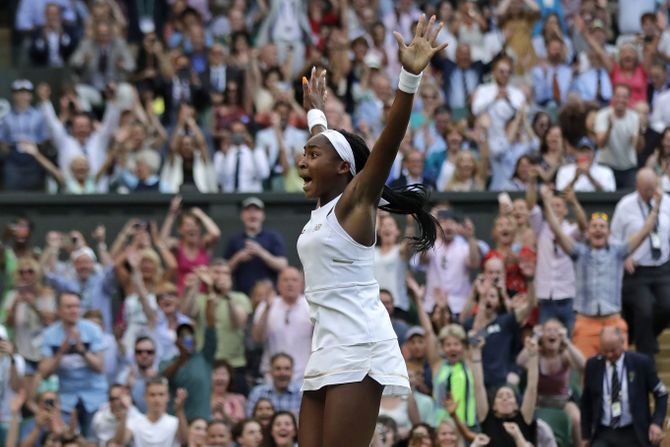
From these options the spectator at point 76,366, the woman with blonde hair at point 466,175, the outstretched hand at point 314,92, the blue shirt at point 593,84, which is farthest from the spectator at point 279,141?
the outstretched hand at point 314,92

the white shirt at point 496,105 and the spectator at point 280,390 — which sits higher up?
the white shirt at point 496,105

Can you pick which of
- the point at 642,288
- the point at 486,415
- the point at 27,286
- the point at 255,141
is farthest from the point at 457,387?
the point at 255,141

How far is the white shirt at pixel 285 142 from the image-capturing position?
16.5 metres

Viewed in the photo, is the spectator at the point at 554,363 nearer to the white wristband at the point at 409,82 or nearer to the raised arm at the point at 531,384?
the raised arm at the point at 531,384

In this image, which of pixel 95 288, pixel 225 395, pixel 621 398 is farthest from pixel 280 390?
pixel 621 398

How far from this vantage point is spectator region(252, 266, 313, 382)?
13.5 meters

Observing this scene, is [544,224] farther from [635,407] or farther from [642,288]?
[635,407]

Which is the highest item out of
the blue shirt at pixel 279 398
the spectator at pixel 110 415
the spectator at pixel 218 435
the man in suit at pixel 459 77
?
the man in suit at pixel 459 77

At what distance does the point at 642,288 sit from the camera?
46.8 ft

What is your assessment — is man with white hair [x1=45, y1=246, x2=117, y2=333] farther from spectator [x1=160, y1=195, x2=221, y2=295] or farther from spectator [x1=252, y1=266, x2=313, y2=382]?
spectator [x1=252, y1=266, x2=313, y2=382]

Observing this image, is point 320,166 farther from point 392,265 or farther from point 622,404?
point 392,265

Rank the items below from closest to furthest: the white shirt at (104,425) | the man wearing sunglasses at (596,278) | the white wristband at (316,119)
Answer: the white wristband at (316,119) → the white shirt at (104,425) → the man wearing sunglasses at (596,278)

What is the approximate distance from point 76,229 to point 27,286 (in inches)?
99.7

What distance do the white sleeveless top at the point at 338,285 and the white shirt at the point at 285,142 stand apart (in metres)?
9.14
